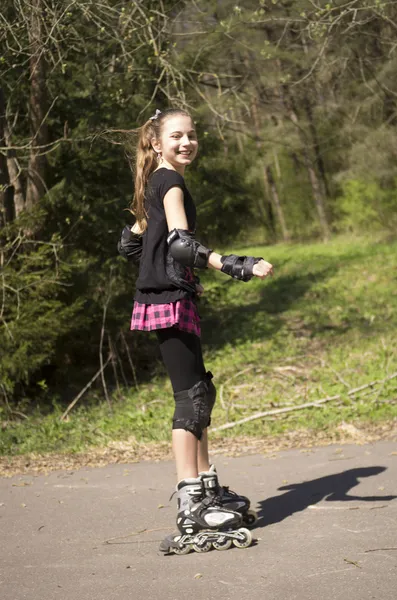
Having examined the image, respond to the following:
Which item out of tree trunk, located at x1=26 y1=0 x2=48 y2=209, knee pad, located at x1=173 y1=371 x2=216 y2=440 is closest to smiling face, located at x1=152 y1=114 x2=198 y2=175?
knee pad, located at x1=173 y1=371 x2=216 y2=440

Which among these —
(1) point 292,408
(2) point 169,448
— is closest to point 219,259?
(2) point 169,448

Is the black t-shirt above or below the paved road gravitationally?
above

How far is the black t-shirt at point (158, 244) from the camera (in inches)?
168

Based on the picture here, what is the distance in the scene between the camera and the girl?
4.10 metres

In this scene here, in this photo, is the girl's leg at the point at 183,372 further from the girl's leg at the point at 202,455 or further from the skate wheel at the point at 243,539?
the skate wheel at the point at 243,539

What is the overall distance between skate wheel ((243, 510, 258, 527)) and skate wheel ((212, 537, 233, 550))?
0.35m

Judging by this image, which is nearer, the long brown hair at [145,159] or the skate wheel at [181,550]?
the skate wheel at [181,550]

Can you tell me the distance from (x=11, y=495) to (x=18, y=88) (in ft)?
19.6

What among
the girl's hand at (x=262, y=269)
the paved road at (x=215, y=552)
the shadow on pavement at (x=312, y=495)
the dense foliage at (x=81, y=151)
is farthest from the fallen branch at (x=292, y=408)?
the girl's hand at (x=262, y=269)

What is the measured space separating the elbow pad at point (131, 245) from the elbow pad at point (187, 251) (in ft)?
1.63

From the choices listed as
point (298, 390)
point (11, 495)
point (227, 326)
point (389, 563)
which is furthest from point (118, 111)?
point (389, 563)

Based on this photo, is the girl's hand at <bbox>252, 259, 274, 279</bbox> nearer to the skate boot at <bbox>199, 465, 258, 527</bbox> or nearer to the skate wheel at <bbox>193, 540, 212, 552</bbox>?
the skate boot at <bbox>199, 465, 258, 527</bbox>

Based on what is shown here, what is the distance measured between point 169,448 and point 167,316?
2.92 m

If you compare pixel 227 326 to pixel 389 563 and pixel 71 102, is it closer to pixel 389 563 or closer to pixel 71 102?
pixel 71 102
